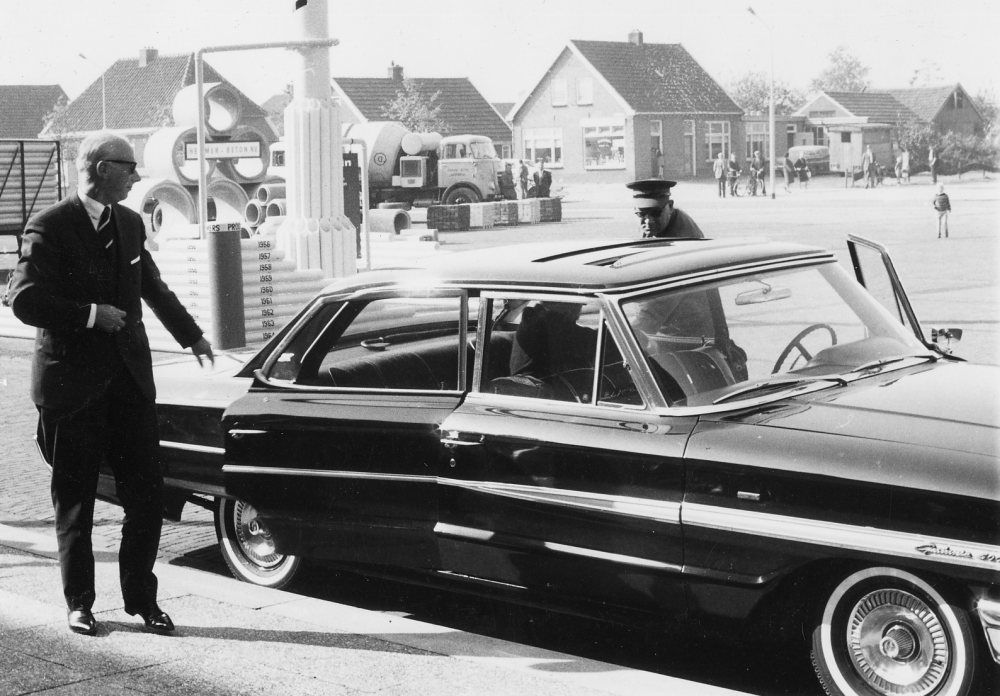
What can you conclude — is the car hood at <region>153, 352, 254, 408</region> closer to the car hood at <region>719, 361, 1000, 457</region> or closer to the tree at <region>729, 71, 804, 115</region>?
the car hood at <region>719, 361, 1000, 457</region>

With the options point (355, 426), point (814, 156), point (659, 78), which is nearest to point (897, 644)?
point (355, 426)

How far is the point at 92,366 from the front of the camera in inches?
191

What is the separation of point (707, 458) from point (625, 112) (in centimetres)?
6648

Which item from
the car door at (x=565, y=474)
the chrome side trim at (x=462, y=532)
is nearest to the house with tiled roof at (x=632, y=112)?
the car door at (x=565, y=474)

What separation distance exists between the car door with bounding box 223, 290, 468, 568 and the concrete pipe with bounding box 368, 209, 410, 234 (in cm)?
2806

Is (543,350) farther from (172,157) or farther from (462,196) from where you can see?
(462,196)

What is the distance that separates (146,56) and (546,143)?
22.7 m

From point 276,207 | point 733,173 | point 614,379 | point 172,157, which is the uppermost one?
point 733,173

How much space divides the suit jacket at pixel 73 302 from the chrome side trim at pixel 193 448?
2.43 ft

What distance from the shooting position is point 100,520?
287 inches


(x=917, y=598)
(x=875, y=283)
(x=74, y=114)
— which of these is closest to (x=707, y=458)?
(x=917, y=598)

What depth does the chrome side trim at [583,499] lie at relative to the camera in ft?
14.3

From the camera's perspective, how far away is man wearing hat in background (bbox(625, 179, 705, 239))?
7105mm

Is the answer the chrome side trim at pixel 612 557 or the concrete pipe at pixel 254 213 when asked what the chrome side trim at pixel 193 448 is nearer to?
the chrome side trim at pixel 612 557
